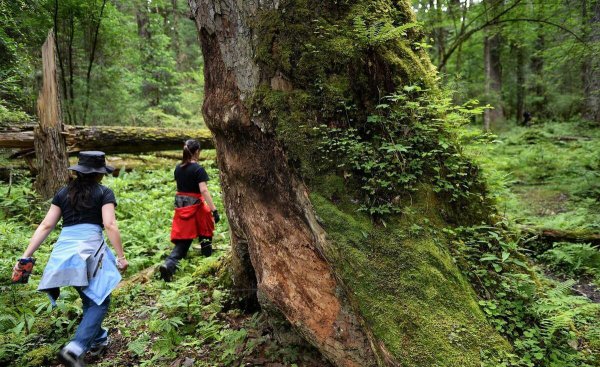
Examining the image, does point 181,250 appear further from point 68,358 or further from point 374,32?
point 374,32

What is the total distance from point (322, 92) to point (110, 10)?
12986 millimetres

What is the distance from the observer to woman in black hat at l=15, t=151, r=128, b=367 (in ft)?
13.1

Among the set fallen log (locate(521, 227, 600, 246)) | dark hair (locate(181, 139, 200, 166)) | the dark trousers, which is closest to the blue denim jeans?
the dark trousers

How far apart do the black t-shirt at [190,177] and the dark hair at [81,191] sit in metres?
1.96

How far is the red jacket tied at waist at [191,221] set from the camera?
6148 mm

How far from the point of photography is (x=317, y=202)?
308cm

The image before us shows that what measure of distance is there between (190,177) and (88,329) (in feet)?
9.55

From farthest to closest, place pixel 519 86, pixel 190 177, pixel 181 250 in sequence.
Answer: pixel 519 86, pixel 190 177, pixel 181 250

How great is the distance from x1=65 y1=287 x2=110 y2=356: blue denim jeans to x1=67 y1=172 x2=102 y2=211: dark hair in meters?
0.98

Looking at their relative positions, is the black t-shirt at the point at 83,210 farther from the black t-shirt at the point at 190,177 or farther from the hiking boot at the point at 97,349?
the black t-shirt at the point at 190,177

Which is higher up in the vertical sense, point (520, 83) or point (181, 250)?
point (520, 83)

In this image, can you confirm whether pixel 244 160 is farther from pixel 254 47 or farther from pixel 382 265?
pixel 382 265

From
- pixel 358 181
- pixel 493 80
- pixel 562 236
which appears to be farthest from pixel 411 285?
pixel 493 80

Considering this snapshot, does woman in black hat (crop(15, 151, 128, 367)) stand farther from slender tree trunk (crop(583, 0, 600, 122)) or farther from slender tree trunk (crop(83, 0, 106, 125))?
slender tree trunk (crop(83, 0, 106, 125))
